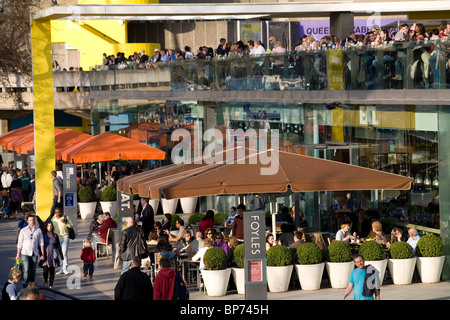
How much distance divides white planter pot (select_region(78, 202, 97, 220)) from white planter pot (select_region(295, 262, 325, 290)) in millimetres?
13582

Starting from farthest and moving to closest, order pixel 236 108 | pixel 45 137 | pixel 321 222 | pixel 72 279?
pixel 236 108 → pixel 45 137 → pixel 321 222 → pixel 72 279

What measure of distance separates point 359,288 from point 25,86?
38.0 metres

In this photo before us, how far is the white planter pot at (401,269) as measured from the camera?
1758cm

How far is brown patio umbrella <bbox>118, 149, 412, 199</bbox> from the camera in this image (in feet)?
55.9

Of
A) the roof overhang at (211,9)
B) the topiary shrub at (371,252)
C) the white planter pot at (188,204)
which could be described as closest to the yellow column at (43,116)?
the roof overhang at (211,9)

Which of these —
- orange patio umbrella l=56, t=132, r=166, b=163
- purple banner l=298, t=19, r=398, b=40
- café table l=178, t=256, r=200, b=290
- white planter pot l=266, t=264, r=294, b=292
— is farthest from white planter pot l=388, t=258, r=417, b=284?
purple banner l=298, t=19, r=398, b=40

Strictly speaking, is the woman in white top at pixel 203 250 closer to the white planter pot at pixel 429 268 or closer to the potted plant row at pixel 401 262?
the potted plant row at pixel 401 262

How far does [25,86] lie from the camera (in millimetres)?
48781

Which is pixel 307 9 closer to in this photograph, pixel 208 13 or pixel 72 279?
pixel 208 13

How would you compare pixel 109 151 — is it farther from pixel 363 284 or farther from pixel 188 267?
pixel 363 284

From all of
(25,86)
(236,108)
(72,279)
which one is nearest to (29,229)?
(72,279)

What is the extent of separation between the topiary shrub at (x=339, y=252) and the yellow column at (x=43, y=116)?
10.4m

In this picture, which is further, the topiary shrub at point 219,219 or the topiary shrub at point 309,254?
the topiary shrub at point 219,219

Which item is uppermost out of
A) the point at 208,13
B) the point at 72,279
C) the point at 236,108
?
the point at 208,13
